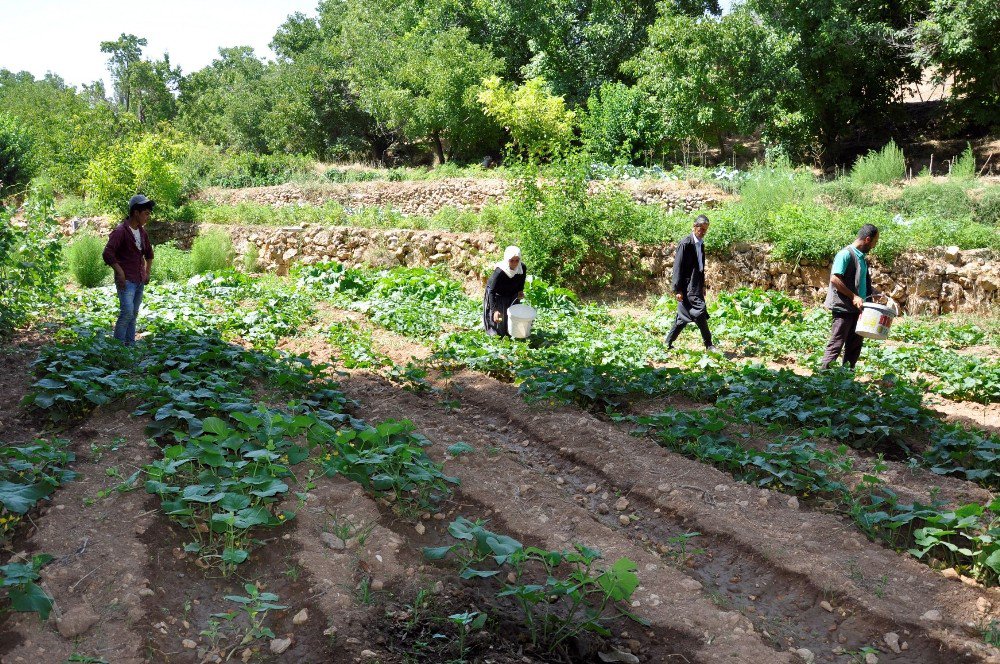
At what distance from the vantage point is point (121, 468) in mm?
4191

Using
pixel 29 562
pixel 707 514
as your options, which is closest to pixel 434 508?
pixel 707 514

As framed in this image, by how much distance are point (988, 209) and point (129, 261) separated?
12230 millimetres

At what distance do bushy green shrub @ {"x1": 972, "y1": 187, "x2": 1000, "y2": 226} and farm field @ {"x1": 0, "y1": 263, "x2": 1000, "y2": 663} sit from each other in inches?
245

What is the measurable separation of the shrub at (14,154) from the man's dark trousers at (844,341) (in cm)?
2033

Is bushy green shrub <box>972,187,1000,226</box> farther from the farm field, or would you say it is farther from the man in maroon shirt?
the man in maroon shirt

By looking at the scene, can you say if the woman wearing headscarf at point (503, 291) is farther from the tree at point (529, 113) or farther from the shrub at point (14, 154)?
the shrub at point (14, 154)

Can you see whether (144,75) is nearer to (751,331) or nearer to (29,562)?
(751,331)

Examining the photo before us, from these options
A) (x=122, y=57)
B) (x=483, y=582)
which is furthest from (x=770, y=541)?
(x=122, y=57)

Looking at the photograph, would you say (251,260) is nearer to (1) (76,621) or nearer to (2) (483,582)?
(2) (483,582)

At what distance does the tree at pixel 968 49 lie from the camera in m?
14.9

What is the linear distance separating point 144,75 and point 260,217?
114 feet

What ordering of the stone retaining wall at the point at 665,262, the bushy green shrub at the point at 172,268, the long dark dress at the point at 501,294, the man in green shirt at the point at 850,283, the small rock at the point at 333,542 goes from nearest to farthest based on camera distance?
the small rock at the point at 333,542, the man in green shirt at the point at 850,283, the long dark dress at the point at 501,294, the stone retaining wall at the point at 665,262, the bushy green shrub at the point at 172,268

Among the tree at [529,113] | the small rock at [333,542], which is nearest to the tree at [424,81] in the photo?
the tree at [529,113]

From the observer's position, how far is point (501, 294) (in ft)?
28.5
